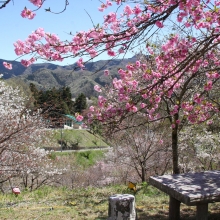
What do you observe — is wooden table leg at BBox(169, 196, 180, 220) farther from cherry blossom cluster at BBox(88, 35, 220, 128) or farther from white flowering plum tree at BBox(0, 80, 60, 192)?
white flowering plum tree at BBox(0, 80, 60, 192)

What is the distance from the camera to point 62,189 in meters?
7.41

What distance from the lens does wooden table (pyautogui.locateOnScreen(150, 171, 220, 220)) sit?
11.3 ft

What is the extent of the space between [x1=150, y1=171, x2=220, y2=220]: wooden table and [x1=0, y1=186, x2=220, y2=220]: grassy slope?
0.63 metres

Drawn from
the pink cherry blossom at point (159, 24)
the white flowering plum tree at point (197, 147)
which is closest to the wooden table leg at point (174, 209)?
the pink cherry blossom at point (159, 24)

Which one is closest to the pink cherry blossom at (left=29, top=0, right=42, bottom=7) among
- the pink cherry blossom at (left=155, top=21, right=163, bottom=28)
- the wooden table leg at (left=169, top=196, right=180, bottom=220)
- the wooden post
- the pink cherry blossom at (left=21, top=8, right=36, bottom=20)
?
the pink cherry blossom at (left=21, top=8, right=36, bottom=20)

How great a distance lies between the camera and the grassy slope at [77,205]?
15.7ft

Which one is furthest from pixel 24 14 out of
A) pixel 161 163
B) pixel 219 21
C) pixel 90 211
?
pixel 161 163

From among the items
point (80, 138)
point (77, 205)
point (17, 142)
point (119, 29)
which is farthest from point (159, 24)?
point (80, 138)

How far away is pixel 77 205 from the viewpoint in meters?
5.70

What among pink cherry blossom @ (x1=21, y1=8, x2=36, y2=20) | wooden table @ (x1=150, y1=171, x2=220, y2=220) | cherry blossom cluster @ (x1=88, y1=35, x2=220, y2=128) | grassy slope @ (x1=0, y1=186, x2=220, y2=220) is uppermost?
pink cherry blossom @ (x1=21, y1=8, x2=36, y2=20)

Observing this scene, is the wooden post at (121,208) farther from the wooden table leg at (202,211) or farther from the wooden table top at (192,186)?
the wooden table leg at (202,211)

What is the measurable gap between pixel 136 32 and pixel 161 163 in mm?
12686

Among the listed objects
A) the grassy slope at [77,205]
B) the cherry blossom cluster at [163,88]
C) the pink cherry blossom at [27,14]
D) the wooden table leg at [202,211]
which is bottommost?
the grassy slope at [77,205]

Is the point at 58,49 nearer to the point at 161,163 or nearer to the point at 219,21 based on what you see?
the point at 219,21
